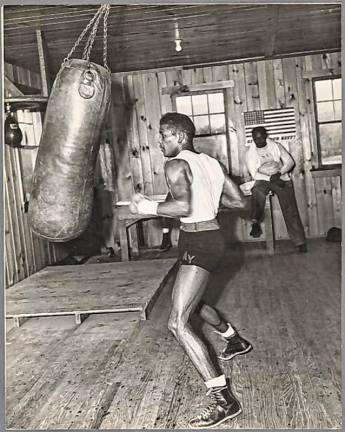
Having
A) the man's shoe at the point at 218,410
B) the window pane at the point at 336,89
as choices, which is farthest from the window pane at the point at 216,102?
the man's shoe at the point at 218,410

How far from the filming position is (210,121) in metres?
8.18

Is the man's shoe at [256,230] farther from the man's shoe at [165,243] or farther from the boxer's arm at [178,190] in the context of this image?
the boxer's arm at [178,190]

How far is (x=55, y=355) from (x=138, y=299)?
83cm

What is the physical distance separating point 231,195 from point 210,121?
5.11 meters

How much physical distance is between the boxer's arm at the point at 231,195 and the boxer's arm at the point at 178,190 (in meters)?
0.45

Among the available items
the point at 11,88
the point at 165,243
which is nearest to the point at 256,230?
the point at 165,243

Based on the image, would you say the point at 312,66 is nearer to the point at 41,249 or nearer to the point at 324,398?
the point at 41,249

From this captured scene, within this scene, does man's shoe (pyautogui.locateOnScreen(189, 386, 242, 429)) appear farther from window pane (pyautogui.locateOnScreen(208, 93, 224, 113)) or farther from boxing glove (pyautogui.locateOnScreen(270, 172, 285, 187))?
window pane (pyautogui.locateOnScreen(208, 93, 224, 113))

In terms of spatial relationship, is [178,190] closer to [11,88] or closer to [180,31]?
[11,88]

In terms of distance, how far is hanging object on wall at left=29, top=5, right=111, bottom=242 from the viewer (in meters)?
2.54

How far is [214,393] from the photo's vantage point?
2793 mm

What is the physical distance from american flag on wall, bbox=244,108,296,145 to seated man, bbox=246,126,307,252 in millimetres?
707

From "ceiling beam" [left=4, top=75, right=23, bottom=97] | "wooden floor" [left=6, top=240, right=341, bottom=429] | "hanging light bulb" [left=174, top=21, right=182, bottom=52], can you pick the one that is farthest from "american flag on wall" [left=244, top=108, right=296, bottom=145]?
"ceiling beam" [left=4, top=75, right=23, bottom=97]

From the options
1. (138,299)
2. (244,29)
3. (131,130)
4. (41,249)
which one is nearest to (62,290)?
(138,299)
